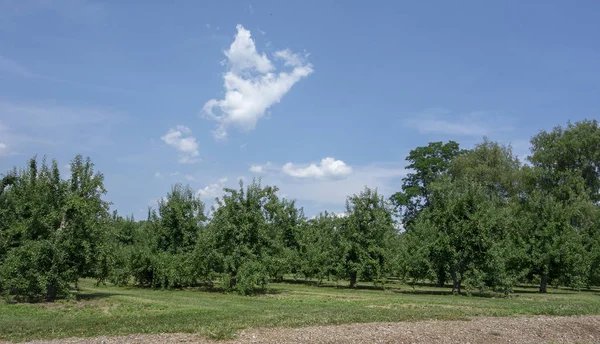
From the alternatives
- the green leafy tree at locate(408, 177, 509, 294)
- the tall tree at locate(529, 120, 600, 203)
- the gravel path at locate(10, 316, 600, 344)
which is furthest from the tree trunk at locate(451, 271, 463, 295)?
the tall tree at locate(529, 120, 600, 203)

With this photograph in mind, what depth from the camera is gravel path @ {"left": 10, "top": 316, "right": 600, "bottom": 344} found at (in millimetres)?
11312

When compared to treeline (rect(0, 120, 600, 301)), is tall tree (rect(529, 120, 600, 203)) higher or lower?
higher

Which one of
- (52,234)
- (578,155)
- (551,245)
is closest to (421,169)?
(578,155)

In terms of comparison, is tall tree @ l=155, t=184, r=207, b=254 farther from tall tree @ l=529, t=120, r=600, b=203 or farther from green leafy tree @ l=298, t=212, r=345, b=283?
tall tree @ l=529, t=120, r=600, b=203

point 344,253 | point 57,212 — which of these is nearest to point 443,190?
point 344,253

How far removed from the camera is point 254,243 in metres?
27.8

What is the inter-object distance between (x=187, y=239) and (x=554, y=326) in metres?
22.3

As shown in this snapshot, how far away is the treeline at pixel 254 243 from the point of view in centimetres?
2139

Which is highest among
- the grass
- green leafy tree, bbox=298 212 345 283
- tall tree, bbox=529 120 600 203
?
tall tree, bbox=529 120 600 203

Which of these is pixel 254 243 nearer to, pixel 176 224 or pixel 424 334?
pixel 176 224

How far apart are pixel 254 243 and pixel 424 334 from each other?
1672 cm

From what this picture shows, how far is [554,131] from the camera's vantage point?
182ft

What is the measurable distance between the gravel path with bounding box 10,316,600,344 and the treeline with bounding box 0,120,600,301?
11.4m

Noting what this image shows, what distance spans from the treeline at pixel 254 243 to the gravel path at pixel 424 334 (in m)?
11.4
